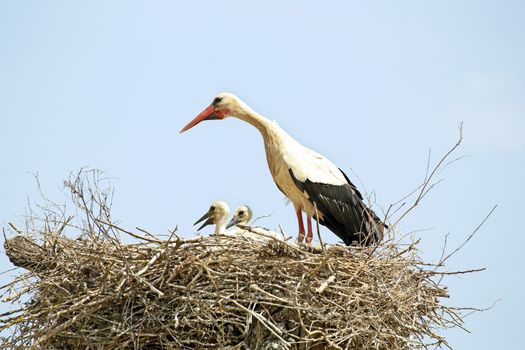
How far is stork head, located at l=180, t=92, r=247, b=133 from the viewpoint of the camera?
8.30m

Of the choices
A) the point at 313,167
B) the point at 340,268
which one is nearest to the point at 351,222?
the point at 313,167

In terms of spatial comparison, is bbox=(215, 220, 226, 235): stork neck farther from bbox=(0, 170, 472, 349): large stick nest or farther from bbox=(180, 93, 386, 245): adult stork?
bbox=(0, 170, 472, 349): large stick nest

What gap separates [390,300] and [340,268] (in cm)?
36

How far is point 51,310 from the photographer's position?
20.5ft

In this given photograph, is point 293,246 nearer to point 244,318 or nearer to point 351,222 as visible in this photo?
point 244,318

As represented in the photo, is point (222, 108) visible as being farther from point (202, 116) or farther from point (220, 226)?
point (220, 226)

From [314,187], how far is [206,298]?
1936mm

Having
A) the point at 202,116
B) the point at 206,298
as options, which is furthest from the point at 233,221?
the point at 206,298

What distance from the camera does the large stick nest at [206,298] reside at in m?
6.00

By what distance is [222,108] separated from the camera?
8.34m

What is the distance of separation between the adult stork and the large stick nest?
1.39 meters

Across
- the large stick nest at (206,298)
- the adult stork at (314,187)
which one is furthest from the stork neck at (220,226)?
the large stick nest at (206,298)

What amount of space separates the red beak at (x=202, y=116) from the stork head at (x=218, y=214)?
656 mm

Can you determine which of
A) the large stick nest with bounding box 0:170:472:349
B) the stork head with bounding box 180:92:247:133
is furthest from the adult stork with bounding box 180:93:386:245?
the large stick nest with bounding box 0:170:472:349
